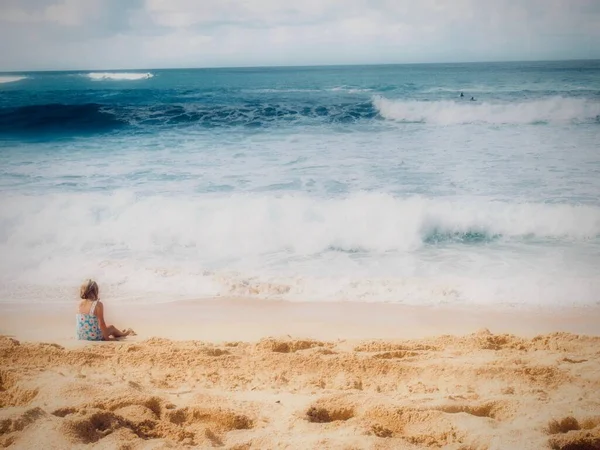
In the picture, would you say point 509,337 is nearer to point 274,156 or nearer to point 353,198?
point 353,198

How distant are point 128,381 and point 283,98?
8155 millimetres

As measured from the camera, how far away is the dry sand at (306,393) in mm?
1408

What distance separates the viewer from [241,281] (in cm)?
292

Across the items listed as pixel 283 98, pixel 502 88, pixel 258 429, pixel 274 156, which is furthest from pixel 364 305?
pixel 283 98

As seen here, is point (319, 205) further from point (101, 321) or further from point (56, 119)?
point (56, 119)

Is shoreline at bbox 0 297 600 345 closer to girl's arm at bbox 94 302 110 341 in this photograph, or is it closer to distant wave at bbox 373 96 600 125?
girl's arm at bbox 94 302 110 341

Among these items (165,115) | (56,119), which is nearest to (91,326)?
(56,119)

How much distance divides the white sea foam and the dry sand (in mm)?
746

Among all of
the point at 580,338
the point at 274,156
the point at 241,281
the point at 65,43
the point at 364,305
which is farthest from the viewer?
the point at 274,156

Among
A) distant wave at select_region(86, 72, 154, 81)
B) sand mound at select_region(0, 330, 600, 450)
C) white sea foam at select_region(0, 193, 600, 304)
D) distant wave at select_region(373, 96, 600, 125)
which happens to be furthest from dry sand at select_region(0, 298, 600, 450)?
distant wave at select_region(86, 72, 154, 81)

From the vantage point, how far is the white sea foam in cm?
284

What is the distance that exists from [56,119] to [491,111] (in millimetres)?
5398

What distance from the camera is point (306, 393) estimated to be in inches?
65.5

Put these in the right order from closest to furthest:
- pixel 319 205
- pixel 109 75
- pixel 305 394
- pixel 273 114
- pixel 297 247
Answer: pixel 305 394 < pixel 297 247 < pixel 319 205 < pixel 109 75 < pixel 273 114
